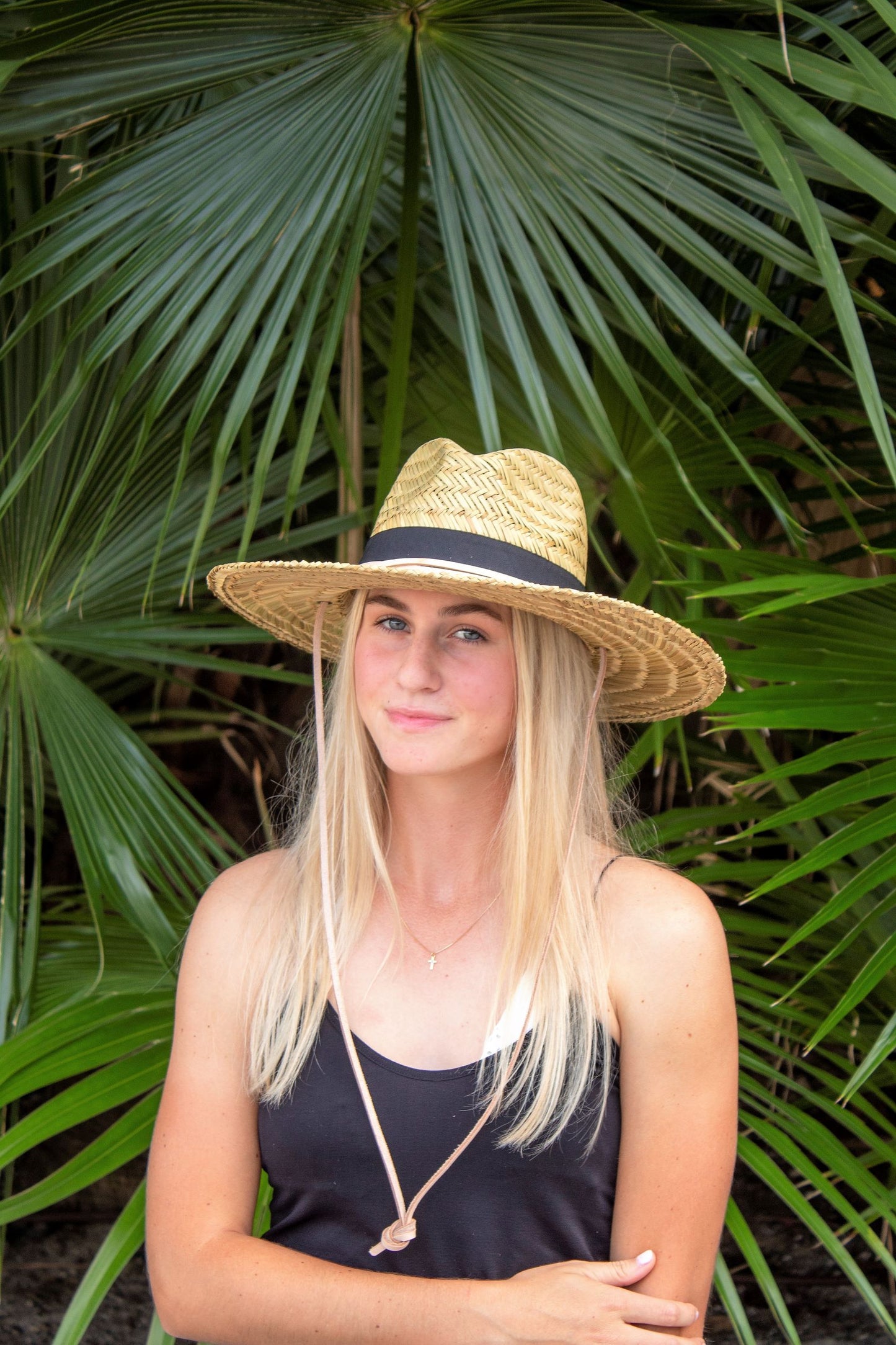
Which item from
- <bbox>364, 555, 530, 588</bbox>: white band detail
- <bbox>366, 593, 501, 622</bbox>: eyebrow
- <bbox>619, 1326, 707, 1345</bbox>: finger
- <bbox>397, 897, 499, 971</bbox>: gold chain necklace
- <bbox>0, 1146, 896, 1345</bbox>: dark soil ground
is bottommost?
<bbox>0, 1146, 896, 1345</bbox>: dark soil ground

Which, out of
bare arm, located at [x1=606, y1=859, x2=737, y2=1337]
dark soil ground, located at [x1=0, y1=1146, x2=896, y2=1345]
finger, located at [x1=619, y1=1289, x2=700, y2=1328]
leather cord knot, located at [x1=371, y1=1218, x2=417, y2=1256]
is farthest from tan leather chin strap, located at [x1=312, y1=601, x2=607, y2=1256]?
dark soil ground, located at [x1=0, y1=1146, x2=896, y2=1345]

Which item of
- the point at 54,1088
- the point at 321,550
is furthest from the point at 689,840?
the point at 54,1088

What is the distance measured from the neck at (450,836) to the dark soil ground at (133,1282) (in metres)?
1.55

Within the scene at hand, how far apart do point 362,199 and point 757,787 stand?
1305 mm

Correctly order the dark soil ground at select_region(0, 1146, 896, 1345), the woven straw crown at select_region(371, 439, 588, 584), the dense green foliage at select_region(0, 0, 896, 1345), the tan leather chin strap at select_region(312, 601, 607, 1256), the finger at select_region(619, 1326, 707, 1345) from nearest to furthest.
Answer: the finger at select_region(619, 1326, 707, 1345) < the tan leather chin strap at select_region(312, 601, 607, 1256) < the woven straw crown at select_region(371, 439, 588, 584) < the dense green foliage at select_region(0, 0, 896, 1345) < the dark soil ground at select_region(0, 1146, 896, 1345)

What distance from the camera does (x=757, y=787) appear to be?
94.8 inches

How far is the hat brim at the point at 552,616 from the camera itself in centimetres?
134

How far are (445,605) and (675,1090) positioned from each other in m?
0.57

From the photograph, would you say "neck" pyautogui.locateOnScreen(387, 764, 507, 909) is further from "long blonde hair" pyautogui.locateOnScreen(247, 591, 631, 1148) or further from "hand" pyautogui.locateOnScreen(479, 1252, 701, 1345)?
"hand" pyautogui.locateOnScreen(479, 1252, 701, 1345)

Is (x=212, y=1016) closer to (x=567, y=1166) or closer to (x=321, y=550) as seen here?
(x=567, y=1166)

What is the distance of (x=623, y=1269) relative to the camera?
1270 mm

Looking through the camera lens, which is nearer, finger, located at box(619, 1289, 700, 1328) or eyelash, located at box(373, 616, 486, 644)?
finger, located at box(619, 1289, 700, 1328)

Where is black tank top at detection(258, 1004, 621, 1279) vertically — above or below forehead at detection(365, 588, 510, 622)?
below

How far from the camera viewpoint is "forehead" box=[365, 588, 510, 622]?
139 cm
